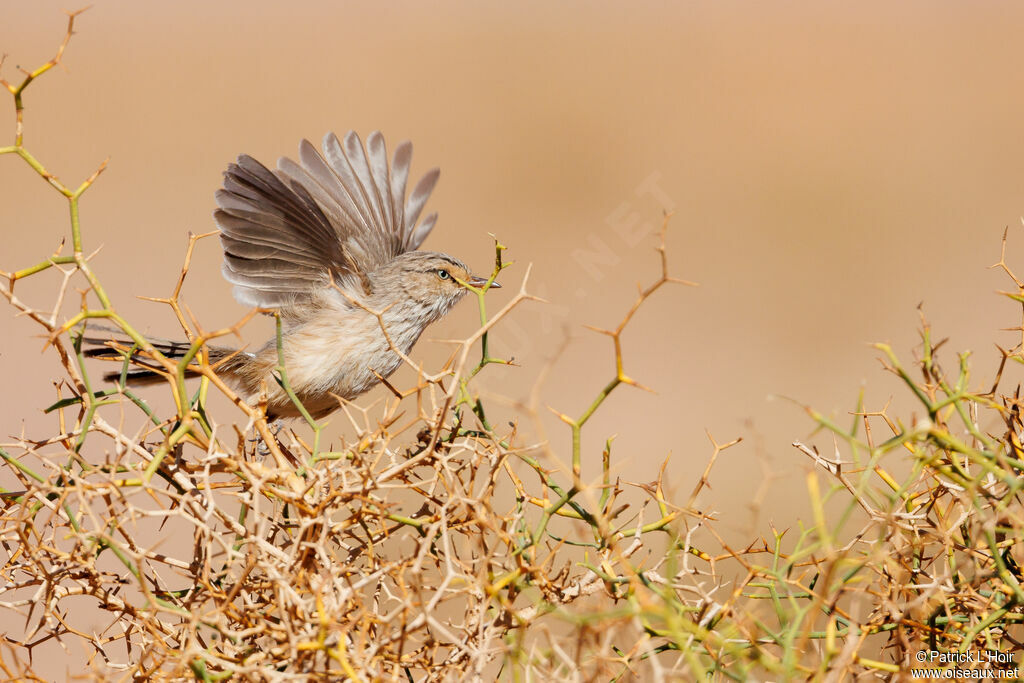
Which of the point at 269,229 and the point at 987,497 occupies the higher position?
the point at 269,229

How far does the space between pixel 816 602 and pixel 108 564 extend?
12.2ft

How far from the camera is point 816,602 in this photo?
2.08ft

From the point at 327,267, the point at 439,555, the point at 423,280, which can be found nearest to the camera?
the point at 439,555

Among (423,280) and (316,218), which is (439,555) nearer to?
(316,218)

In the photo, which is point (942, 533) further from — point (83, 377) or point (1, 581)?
point (1, 581)

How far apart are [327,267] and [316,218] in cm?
19

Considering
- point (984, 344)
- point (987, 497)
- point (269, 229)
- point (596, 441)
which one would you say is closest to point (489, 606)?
point (987, 497)

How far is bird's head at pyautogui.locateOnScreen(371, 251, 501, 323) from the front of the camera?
8.98 feet

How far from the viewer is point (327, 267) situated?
2533mm

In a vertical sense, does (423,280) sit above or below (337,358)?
above

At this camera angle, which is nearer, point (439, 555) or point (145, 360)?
point (439, 555)

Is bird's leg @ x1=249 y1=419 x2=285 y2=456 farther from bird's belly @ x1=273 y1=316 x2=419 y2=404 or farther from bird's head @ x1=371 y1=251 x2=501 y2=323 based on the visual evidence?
bird's head @ x1=371 y1=251 x2=501 y2=323

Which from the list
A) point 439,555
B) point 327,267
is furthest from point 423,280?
point 439,555

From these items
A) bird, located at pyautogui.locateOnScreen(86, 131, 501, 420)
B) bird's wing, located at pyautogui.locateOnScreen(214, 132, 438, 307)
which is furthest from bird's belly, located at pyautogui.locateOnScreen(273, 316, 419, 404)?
bird's wing, located at pyautogui.locateOnScreen(214, 132, 438, 307)
